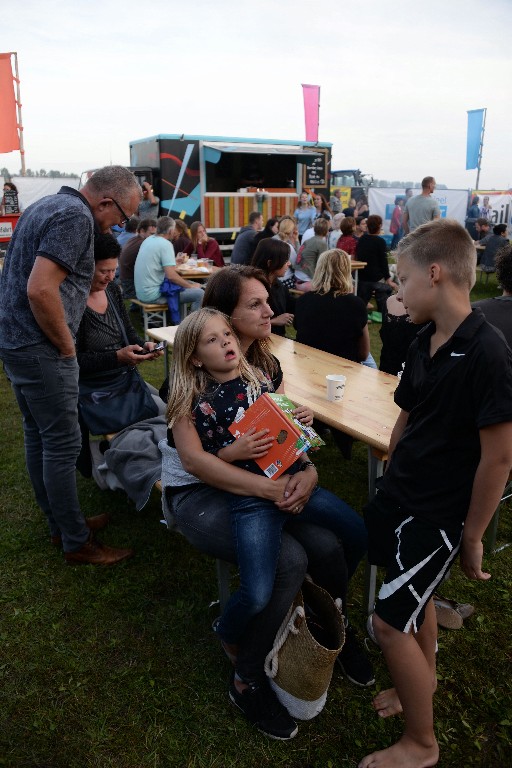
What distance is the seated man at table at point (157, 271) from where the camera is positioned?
667 centimetres

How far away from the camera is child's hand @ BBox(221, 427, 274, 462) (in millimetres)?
1877

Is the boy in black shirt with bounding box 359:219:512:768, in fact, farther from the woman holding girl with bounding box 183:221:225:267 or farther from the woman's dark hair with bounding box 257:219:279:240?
the woman holding girl with bounding box 183:221:225:267

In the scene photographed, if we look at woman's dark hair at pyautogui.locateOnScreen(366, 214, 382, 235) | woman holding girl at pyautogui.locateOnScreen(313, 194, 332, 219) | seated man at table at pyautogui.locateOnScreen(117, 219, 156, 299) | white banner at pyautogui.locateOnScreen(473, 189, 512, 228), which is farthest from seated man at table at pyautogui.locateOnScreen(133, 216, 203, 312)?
white banner at pyautogui.locateOnScreen(473, 189, 512, 228)

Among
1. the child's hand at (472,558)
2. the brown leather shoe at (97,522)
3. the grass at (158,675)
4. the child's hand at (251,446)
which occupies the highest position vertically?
the child's hand at (251,446)

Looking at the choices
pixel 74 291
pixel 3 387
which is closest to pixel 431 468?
pixel 74 291

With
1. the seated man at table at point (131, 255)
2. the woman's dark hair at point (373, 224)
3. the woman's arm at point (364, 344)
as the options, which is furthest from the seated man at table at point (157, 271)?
the woman's arm at point (364, 344)

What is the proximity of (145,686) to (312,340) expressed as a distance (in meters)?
2.26

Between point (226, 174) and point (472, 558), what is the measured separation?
11.6m

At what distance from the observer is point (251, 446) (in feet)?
6.16

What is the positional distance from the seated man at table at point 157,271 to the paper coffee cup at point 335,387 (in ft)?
14.0

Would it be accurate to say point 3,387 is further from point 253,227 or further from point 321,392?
point 253,227

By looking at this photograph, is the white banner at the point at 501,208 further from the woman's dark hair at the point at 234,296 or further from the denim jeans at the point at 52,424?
the denim jeans at the point at 52,424

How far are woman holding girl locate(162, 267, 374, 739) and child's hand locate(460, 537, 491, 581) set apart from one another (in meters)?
0.53

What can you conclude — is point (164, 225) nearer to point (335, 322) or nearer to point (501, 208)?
point (335, 322)
